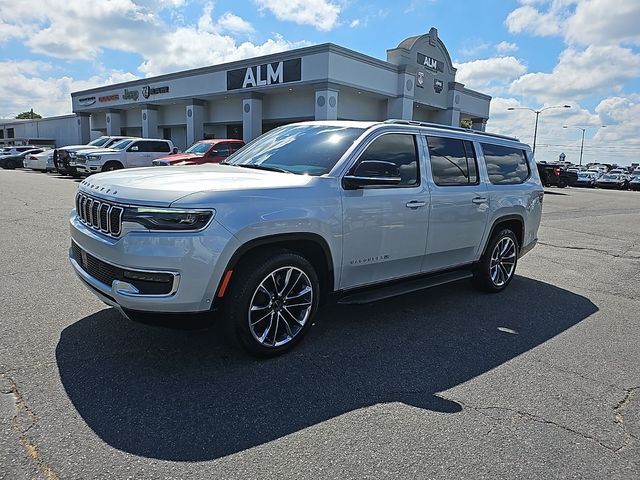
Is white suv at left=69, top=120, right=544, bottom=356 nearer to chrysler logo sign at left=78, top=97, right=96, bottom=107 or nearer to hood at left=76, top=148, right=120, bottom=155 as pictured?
hood at left=76, top=148, right=120, bottom=155

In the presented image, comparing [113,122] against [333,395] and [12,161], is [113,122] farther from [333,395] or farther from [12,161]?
[333,395]

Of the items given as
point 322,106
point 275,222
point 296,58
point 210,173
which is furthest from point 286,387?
point 296,58

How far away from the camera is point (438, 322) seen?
493 centimetres

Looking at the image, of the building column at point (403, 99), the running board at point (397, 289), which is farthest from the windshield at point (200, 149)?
the building column at point (403, 99)

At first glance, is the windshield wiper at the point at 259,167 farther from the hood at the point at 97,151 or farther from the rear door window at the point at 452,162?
the hood at the point at 97,151

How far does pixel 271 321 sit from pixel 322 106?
74.5 feet

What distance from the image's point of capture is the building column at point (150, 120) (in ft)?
120

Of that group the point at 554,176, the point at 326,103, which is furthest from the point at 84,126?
the point at 554,176

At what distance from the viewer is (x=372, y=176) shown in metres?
4.14

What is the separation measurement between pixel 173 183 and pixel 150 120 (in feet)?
119

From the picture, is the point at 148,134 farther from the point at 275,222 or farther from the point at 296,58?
the point at 275,222

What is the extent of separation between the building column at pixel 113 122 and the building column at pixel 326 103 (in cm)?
2287

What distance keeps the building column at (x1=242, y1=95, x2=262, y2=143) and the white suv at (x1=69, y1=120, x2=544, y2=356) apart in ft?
80.6

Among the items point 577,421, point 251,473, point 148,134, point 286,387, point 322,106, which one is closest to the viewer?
point 251,473
